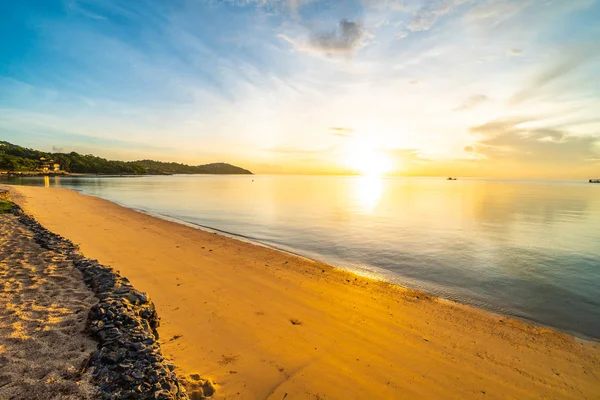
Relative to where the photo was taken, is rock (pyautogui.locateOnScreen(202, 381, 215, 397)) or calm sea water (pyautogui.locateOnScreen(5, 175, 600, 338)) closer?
rock (pyautogui.locateOnScreen(202, 381, 215, 397))

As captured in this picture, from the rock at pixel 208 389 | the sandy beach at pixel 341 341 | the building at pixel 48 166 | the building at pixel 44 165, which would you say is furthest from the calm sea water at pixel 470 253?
the building at pixel 48 166

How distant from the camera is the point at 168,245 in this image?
54.0 feet

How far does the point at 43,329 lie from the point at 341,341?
250 inches

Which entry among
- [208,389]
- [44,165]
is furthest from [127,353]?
[44,165]

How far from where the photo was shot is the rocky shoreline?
13.1 ft

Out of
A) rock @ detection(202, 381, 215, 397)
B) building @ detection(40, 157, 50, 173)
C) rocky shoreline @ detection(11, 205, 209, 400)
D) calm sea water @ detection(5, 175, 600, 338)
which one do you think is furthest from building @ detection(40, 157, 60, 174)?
rock @ detection(202, 381, 215, 397)

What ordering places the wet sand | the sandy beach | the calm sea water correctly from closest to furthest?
the wet sand
the sandy beach
the calm sea water

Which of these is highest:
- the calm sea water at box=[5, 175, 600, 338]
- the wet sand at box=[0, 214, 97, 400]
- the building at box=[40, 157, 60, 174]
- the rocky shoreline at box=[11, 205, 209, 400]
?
the building at box=[40, 157, 60, 174]

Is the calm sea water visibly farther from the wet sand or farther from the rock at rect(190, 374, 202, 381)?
the wet sand

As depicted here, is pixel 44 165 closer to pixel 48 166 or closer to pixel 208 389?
pixel 48 166

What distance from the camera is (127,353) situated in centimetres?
464

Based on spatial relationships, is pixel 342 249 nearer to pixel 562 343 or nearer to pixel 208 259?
pixel 208 259

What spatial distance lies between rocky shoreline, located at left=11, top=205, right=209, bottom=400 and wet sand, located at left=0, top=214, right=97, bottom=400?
0.19 meters

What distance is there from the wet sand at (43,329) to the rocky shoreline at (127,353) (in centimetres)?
19
